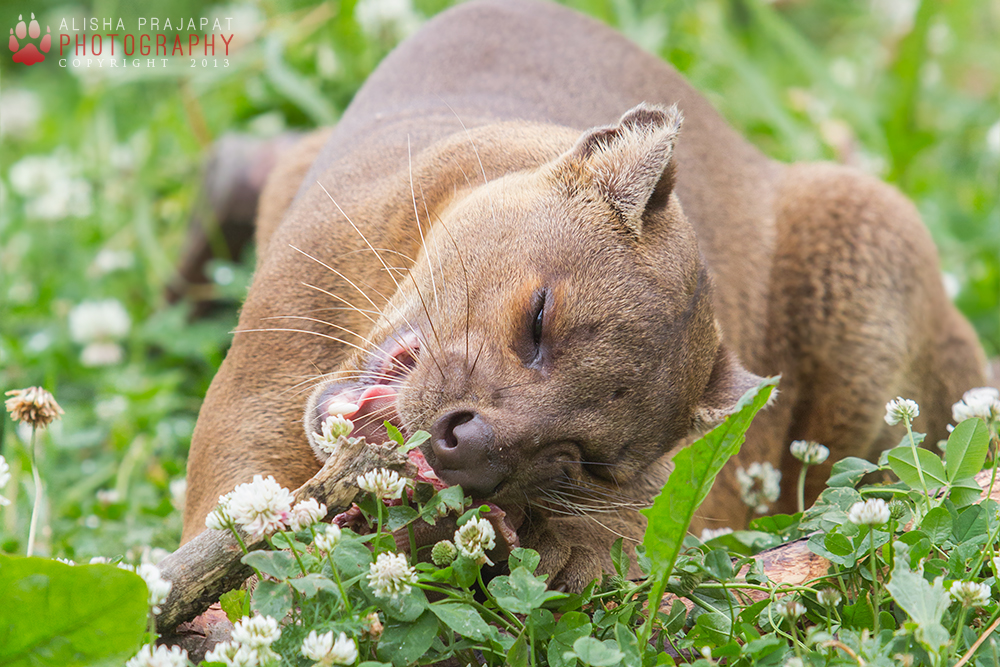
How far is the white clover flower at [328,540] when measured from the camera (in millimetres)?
2133

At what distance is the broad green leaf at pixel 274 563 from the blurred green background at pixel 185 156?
1.62 m

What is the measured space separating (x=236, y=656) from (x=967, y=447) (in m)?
1.86

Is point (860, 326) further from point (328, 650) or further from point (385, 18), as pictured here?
point (385, 18)

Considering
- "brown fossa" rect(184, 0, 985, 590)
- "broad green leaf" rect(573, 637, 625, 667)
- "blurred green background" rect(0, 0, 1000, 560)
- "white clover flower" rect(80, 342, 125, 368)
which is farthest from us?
"white clover flower" rect(80, 342, 125, 368)

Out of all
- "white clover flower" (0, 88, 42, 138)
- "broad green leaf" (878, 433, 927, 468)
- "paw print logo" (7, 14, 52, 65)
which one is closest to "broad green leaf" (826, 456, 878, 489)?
"broad green leaf" (878, 433, 927, 468)

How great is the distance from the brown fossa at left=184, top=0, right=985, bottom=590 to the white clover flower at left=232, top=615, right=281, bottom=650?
675mm

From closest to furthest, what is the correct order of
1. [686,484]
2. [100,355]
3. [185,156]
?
[686,484], [100,355], [185,156]

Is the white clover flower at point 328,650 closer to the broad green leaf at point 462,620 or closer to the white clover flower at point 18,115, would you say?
the broad green leaf at point 462,620

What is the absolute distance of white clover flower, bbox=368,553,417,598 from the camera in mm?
2129

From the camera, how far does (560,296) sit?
285 centimetres

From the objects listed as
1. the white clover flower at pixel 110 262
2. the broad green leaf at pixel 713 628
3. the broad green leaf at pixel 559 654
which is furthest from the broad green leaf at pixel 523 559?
the white clover flower at pixel 110 262

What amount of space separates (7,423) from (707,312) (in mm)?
2819

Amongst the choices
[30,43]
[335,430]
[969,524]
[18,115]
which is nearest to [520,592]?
[335,430]

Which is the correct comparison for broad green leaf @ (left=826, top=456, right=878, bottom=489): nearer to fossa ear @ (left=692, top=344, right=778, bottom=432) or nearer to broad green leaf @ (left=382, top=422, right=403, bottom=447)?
fossa ear @ (left=692, top=344, right=778, bottom=432)
